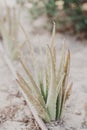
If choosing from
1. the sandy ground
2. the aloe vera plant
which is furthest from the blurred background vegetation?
the aloe vera plant

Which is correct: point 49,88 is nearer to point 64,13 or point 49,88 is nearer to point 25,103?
point 25,103

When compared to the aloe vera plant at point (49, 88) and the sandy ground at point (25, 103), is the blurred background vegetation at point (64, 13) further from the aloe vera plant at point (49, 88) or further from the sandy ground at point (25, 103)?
the aloe vera plant at point (49, 88)

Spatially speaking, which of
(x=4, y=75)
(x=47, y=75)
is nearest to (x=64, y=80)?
(x=47, y=75)

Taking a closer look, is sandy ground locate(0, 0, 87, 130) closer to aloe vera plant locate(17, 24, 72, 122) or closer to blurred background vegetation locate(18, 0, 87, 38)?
aloe vera plant locate(17, 24, 72, 122)

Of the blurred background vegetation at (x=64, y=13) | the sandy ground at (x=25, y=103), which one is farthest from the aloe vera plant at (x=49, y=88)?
the blurred background vegetation at (x=64, y=13)

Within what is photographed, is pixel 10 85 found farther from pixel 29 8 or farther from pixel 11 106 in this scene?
pixel 29 8

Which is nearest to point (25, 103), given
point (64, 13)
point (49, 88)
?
point (49, 88)
